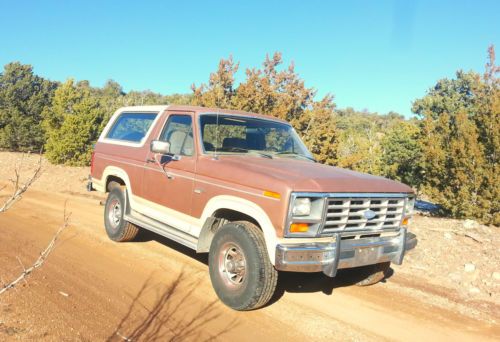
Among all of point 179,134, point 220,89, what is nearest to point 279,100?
point 220,89

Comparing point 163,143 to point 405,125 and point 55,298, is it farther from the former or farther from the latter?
point 405,125

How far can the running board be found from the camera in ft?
16.6

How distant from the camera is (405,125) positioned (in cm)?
2122

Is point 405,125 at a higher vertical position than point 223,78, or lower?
lower

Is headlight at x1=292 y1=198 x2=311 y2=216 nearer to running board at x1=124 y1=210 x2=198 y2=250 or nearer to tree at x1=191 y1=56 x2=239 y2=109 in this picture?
running board at x1=124 y1=210 x2=198 y2=250

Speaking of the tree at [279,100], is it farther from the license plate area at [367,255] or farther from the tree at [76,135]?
the license plate area at [367,255]

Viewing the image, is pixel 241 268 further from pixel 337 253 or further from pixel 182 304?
pixel 337 253

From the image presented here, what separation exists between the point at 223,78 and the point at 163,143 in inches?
720

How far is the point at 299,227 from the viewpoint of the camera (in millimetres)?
4016

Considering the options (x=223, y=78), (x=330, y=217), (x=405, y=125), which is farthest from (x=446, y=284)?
(x=223, y=78)

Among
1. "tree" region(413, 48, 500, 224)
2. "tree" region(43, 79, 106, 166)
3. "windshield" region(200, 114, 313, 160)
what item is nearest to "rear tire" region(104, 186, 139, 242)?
"windshield" region(200, 114, 313, 160)

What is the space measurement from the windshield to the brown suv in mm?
16

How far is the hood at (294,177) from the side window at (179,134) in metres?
0.59

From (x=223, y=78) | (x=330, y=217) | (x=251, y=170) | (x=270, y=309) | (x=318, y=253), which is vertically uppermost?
(x=223, y=78)
